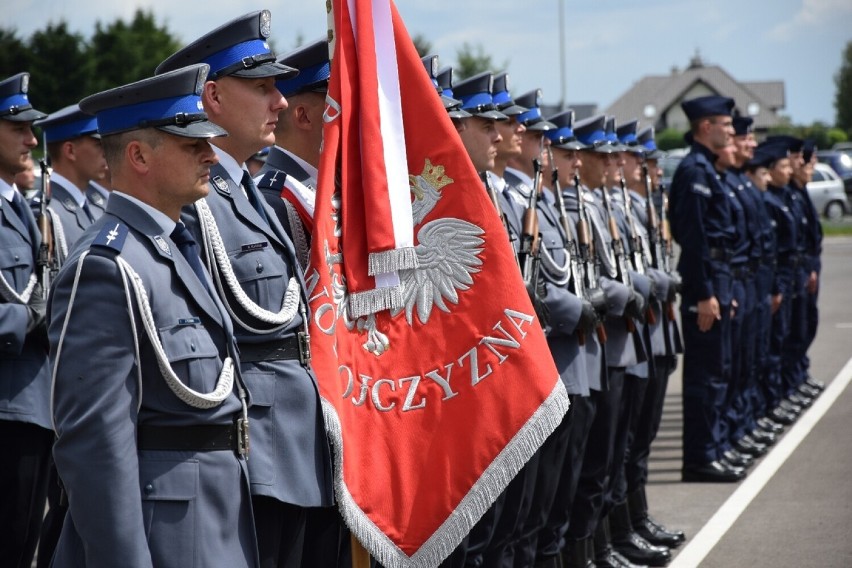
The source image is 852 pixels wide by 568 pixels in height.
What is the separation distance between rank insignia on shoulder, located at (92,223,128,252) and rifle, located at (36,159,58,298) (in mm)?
2161

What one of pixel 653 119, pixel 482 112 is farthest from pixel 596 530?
pixel 653 119

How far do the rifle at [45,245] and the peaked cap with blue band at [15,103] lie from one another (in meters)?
0.30

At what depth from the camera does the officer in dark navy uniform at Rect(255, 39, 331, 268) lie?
3922mm

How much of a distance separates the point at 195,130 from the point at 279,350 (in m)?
0.70

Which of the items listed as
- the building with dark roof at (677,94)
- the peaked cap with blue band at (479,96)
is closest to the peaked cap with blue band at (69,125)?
the peaked cap with blue band at (479,96)

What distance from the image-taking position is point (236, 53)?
3545 mm

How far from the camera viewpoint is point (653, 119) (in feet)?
298

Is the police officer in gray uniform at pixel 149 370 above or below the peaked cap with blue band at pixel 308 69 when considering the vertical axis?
below

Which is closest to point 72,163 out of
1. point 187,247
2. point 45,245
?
point 45,245

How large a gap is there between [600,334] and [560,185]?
33.2 inches

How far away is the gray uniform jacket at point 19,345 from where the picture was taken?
482 centimetres

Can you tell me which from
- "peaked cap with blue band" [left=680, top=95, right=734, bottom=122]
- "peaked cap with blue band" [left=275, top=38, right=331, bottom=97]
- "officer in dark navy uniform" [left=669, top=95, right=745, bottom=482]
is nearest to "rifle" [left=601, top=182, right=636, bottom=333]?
"officer in dark navy uniform" [left=669, top=95, right=745, bottom=482]

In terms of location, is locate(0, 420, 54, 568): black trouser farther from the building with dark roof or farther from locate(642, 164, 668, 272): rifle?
the building with dark roof

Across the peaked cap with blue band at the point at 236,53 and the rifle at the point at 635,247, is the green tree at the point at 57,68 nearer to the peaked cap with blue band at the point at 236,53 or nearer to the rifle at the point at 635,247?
the rifle at the point at 635,247
